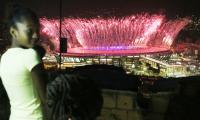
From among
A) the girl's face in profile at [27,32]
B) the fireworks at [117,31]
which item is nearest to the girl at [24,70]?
the girl's face in profile at [27,32]

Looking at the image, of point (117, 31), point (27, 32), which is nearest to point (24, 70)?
point (27, 32)

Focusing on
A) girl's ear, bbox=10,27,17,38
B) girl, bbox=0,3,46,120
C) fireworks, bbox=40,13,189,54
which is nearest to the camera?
girl, bbox=0,3,46,120

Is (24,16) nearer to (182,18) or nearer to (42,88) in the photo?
(42,88)

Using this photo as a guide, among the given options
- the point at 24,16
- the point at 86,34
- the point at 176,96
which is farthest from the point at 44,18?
the point at 24,16

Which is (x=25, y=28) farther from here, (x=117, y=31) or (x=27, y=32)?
(x=117, y=31)

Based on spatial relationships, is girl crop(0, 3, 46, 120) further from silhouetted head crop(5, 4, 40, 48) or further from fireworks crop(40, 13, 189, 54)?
fireworks crop(40, 13, 189, 54)

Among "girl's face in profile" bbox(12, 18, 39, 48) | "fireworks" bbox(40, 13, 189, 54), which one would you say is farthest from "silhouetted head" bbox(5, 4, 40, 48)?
"fireworks" bbox(40, 13, 189, 54)

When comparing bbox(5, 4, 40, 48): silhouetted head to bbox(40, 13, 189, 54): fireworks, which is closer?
bbox(5, 4, 40, 48): silhouetted head

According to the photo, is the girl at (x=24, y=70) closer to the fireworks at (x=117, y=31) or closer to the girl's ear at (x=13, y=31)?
the girl's ear at (x=13, y=31)
